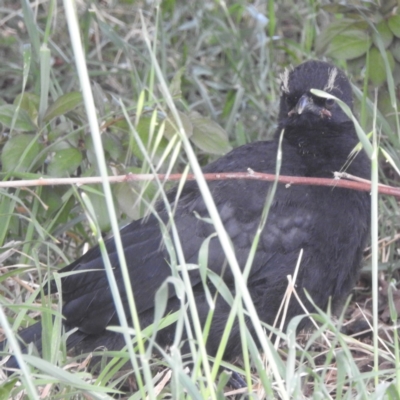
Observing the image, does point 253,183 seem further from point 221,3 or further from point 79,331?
point 221,3

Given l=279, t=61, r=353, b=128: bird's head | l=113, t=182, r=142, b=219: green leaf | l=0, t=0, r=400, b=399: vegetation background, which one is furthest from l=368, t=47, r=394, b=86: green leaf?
l=113, t=182, r=142, b=219: green leaf

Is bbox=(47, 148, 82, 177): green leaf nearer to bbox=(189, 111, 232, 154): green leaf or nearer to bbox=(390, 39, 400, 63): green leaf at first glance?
bbox=(189, 111, 232, 154): green leaf

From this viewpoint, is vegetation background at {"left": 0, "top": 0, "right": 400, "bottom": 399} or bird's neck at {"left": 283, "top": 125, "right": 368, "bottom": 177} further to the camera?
bird's neck at {"left": 283, "top": 125, "right": 368, "bottom": 177}

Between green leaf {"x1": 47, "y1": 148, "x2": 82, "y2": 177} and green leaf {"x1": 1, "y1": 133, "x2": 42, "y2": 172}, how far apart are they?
0.24 ft

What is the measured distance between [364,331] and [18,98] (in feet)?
5.17

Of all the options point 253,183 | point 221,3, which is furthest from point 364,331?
point 221,3

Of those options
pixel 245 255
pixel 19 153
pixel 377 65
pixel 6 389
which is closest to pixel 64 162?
pixel 19 153

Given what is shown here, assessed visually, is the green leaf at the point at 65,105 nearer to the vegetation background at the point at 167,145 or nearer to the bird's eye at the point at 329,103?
the vegetation background at the point at 167,145

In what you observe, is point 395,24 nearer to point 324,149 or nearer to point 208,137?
point 324,149

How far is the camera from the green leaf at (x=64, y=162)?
301 centimetres

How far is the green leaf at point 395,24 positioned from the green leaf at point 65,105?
1264 mm

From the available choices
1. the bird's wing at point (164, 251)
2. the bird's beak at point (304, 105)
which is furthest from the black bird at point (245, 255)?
the bird's beak at point (304, 105)

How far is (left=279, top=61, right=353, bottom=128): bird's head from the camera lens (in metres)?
3.16

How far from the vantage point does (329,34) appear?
3.34 metres
